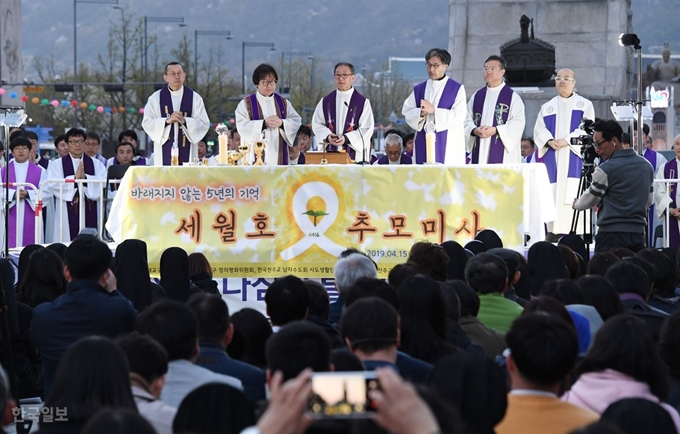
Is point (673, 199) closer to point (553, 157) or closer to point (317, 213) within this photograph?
point (553, 157)

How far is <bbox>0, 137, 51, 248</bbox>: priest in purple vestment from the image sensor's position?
14750 mm

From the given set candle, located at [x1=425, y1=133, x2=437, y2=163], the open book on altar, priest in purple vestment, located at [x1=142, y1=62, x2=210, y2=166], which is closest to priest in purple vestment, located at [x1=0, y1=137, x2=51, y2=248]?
priest in purple vestment, located at [x1=142, y1=62, x2=210, y2=166]

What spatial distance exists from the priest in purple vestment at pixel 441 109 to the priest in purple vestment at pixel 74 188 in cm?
353

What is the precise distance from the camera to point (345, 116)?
13.6 m

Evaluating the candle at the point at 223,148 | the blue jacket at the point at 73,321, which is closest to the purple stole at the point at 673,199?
the candle at the point at 223,148

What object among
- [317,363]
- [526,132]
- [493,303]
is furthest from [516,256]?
[526,132]

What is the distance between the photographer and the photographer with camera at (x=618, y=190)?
Result: 10.6m

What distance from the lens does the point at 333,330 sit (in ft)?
21.0

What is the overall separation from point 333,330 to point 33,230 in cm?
950

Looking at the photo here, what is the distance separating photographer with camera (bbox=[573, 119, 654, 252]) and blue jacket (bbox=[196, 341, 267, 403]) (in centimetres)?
583

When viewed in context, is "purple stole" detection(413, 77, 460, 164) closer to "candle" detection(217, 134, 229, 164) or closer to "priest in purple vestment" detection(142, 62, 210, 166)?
"priest in purple vestment" detection(142, 62, 210, 166)

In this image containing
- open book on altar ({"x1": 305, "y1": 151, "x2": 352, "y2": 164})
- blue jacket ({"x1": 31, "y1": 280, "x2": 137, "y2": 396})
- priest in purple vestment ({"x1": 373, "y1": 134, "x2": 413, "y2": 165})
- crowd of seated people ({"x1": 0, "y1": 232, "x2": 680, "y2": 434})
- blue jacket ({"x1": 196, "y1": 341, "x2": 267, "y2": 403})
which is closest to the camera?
crowd of seated people ({"x1": 0, "y1": 232, "x2": 680, "y2": 434})

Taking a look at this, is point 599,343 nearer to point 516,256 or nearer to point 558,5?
point 516,256

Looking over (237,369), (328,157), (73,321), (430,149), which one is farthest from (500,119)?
(237,369)
